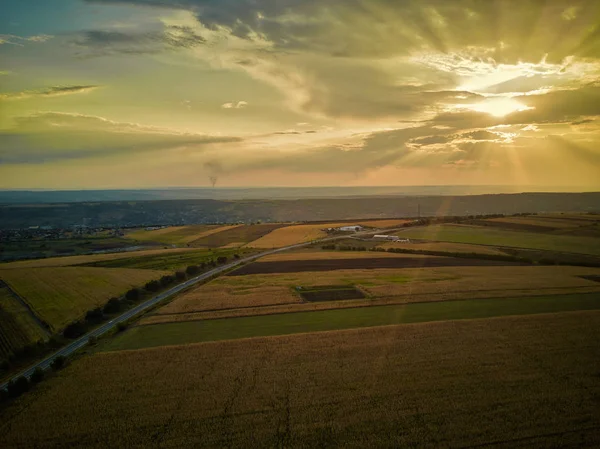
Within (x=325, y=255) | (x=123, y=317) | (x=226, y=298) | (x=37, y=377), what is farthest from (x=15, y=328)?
(x=325, y=255)

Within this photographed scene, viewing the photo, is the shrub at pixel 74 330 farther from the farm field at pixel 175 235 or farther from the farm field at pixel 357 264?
the farm field at pixel 175 235

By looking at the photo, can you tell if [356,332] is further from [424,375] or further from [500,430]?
[500,430]

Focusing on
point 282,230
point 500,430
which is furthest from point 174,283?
point 282,230

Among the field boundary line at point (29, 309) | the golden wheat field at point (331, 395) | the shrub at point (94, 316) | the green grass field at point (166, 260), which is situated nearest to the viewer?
the golden wheat field at point (331, 395)

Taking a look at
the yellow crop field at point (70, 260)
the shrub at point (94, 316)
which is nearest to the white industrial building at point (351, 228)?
the yellow crop field at point (70, 260)

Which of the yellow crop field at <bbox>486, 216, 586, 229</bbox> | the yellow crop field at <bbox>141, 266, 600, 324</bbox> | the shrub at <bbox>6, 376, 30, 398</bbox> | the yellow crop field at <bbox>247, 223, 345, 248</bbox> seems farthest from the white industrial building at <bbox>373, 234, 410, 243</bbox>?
the shrub at <bbox>6, 376, 30, 398</bbox>

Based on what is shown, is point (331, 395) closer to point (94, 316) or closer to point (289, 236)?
point (94, 316)

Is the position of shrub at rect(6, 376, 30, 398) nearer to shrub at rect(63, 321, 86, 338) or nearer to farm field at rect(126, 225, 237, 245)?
shrub at rect(63, 321, 86, 338)
